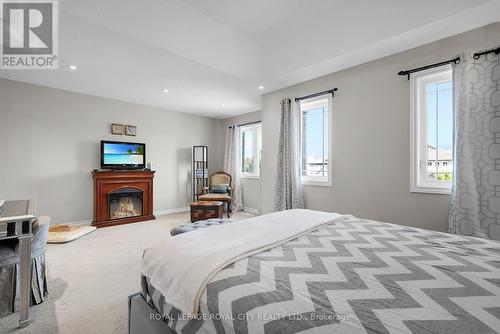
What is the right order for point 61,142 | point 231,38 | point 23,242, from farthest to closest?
Result: point 61,142 < point 231,38 < point 23,242

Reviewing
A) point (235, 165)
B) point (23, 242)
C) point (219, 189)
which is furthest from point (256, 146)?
point (23, 242)

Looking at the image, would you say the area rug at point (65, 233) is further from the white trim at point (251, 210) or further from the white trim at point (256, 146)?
the white trim at point (256, 146)

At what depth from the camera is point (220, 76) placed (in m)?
3.41

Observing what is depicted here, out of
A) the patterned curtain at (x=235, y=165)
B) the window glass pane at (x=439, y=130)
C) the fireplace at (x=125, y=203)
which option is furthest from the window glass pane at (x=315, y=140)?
the fireplace at (x=125, y=203)

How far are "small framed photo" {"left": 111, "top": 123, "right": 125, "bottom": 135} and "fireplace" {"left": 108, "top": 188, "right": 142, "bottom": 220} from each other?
1.19 meters

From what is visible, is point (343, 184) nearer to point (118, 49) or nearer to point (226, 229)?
point (226, 229)

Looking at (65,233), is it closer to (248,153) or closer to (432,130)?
(248,153)

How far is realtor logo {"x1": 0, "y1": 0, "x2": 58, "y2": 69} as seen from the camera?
2.20m

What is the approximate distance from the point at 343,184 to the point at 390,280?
2433 mm

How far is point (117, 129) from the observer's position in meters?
4.60

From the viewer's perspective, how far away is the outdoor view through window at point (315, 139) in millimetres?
3445

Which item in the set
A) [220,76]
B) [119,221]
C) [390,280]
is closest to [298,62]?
[220,76]

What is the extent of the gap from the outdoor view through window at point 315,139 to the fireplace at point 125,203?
138 inches

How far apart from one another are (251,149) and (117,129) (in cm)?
300
